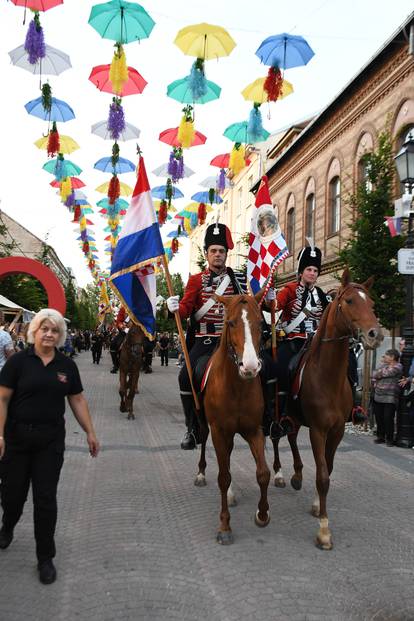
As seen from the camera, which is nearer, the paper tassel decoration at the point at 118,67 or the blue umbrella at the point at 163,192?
the paper tassel decoration at the point at 118,67

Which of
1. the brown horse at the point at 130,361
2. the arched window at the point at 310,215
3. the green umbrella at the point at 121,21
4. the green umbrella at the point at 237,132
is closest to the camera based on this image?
the green umbrella at the point at 121,21

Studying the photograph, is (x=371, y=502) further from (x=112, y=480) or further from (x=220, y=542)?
(x=112, y=480)

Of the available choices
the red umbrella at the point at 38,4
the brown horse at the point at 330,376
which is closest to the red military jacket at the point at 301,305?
the brown horse at the point at 330,376

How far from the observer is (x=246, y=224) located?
129 feet

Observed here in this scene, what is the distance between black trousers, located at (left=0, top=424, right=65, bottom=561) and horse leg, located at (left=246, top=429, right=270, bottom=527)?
177 centimetres

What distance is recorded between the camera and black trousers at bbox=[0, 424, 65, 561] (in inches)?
151

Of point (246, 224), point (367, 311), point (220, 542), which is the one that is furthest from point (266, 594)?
point (246, 224)

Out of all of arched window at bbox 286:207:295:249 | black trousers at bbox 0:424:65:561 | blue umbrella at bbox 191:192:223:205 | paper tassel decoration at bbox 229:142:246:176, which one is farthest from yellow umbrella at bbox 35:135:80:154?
arched window at bbox 286:207:295:249

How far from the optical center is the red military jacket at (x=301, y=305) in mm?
6242

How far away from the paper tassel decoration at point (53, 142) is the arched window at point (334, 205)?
43.6 ft

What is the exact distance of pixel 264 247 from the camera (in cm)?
672

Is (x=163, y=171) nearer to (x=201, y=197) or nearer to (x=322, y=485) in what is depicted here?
(x=201, y=197)

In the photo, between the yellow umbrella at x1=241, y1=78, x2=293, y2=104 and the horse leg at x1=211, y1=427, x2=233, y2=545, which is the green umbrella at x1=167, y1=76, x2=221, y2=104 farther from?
the horse leg at x1=211, y1=427, x2=233, y2=545

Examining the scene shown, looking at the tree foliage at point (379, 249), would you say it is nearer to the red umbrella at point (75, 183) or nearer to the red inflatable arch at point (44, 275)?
the red inflatable arch at point (44, 275)
